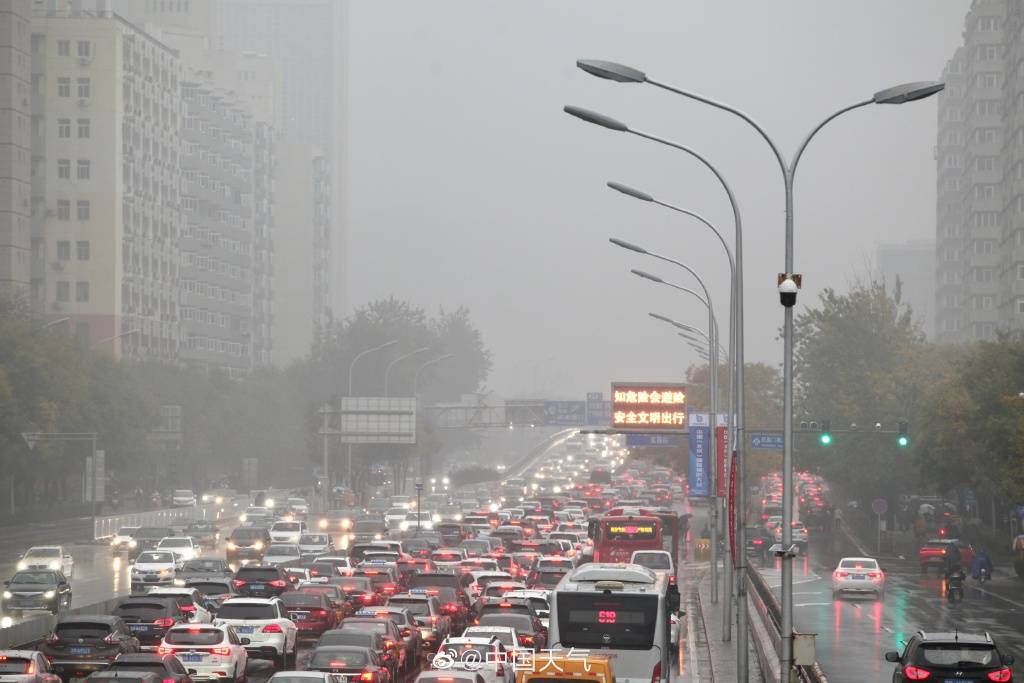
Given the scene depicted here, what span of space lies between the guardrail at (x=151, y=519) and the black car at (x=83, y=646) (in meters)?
56.2

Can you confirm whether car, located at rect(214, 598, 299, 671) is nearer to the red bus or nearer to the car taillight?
the car taillight

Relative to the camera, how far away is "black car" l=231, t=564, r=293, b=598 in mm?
47125

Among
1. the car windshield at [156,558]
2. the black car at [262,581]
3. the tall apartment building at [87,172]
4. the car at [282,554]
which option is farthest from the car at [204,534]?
the tall apartment building at [87,172]

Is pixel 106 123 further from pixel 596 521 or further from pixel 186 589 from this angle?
pixel 186 589

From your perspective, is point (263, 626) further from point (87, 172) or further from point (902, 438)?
point (87, 172)

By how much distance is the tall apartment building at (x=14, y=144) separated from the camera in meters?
132

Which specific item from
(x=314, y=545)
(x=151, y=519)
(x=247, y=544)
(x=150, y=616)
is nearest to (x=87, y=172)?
(x=151, y=519)

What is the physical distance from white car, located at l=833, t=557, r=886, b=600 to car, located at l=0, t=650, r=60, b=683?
36.1 meters

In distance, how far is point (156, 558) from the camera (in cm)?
5769

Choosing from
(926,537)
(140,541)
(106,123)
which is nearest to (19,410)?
(140,541)

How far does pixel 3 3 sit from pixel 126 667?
379 feet

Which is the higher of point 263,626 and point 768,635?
point 263,626

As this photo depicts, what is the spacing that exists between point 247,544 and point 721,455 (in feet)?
94.7

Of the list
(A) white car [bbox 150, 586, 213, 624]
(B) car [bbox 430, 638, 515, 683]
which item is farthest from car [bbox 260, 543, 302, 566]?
(B) car [bbox 430, 638, 515, 683]
